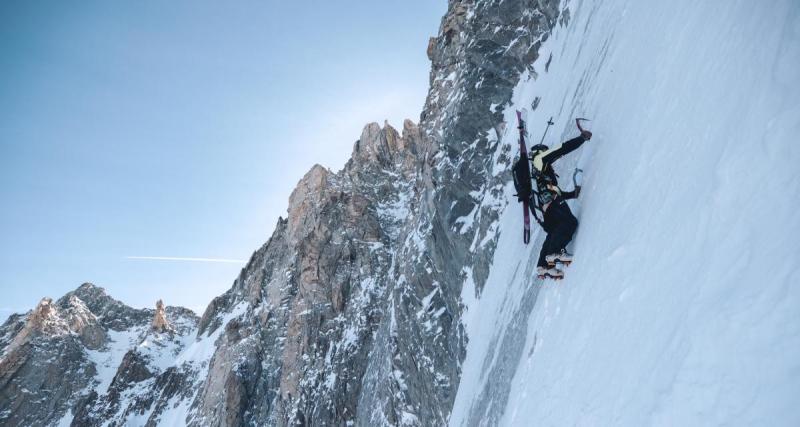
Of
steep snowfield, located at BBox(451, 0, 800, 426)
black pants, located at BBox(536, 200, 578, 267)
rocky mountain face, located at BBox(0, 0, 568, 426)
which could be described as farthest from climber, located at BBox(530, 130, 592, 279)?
rocky mountain face, located at BBox(0, 0, 568, 426)

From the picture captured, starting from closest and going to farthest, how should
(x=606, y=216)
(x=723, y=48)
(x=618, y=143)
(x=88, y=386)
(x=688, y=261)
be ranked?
(x=688, y=261), (x=723, y=48), (x=606, y=216), (x=618, y=143), (x=88, y=386)

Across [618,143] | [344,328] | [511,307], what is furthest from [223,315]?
[618,143]

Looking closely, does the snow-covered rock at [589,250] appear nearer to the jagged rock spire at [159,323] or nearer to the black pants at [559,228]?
the black pants at [559,228]

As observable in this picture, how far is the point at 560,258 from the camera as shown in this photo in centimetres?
791

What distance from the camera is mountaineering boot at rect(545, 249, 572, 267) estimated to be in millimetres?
7863

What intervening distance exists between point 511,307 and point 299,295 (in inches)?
1643

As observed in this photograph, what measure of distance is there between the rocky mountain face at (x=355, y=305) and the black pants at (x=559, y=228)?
12.1 metres

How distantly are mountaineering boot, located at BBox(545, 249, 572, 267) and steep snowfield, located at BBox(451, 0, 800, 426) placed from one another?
0.47ft

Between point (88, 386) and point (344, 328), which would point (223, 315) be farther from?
point (344, 328)

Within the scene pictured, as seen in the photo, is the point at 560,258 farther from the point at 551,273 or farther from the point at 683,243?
the point at 683,243

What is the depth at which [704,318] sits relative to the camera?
11.7 ft

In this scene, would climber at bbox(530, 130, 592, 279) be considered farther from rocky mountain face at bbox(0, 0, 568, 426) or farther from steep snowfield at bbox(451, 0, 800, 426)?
rocky mountain face at bbox(0, 0, 568, 426)

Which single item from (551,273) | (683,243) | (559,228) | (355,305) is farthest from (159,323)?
(683,243)

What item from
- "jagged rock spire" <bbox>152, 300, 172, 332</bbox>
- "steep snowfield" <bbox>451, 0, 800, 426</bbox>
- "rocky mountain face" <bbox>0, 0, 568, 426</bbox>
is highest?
"jagged rock spire" <bbox>152, 300, 172, 332</bbox>
